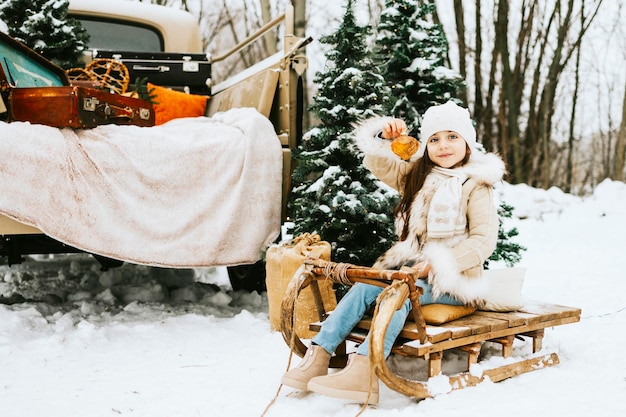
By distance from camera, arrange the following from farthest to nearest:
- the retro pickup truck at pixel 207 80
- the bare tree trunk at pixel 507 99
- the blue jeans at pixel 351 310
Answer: the bare tree trunk at pixel 507 99, the retro pickup truck at pixel 207 80, the blue jeans at pixel 351 310

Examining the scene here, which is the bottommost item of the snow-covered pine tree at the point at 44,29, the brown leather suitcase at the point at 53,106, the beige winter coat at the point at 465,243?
the beige winter coat at the point at 465,243

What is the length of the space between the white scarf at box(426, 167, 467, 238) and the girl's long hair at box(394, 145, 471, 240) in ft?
0.53

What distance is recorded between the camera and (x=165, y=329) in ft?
11.9

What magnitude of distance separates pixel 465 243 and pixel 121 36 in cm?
467

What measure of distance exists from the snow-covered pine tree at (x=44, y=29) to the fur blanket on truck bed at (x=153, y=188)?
1.69 meters

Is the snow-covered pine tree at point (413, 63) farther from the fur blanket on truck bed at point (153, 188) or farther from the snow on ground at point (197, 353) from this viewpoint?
the snow on ground at point (197, 353)

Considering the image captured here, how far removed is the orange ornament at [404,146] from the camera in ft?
9.80

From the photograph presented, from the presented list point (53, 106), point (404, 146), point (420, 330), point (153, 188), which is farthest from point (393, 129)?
point (53, 106)

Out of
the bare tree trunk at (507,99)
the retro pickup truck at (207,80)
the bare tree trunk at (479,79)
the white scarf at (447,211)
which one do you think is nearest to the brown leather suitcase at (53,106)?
the retro pickup truck at (207,80)

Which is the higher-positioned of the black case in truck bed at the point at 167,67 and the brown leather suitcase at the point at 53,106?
the black case in truck bed at the point at 167,67

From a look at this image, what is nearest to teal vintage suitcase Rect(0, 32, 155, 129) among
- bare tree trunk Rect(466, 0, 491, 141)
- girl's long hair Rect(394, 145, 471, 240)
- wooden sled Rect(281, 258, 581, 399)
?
wooden sled Rect(281, 258, 581, 399)

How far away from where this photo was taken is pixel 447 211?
8.87 feet

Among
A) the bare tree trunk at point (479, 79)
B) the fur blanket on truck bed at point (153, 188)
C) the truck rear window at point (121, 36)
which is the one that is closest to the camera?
the fur blanket on truck bed at point (153, 188)

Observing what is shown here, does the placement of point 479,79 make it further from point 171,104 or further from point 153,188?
point 153,188
